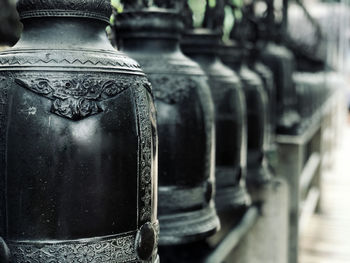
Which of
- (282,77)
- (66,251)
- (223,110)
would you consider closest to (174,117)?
(223,110)

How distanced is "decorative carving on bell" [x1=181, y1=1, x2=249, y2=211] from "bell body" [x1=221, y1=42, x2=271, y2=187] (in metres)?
0.19

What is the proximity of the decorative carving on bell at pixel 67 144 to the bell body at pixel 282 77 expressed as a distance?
155 centimetres

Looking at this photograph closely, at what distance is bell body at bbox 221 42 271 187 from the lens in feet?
4.92

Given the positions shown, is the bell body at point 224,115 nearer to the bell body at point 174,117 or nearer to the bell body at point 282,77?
the bell body at point 174,117

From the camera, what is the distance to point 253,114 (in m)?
1.52

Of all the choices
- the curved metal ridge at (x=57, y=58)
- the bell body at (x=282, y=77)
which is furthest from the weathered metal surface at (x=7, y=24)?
the curved metal ridge at (x=57, y=58)

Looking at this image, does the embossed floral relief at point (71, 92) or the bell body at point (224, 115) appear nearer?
the embossed floral relief at point (71, 92)

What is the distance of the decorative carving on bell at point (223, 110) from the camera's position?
1.25m

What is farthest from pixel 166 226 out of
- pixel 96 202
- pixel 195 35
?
pixel 195 35

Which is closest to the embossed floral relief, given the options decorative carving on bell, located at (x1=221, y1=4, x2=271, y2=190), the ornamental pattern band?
the ornamental pattern band

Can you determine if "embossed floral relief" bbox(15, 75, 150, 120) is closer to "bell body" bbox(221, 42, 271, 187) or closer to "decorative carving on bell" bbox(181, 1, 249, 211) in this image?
"decorative carving on bell" bbox(181, 1, 249, 211)

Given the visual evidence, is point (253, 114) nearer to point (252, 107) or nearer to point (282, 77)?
point (252, 107)

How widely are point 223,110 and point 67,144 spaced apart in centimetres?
65

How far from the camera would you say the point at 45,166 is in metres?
0.67
